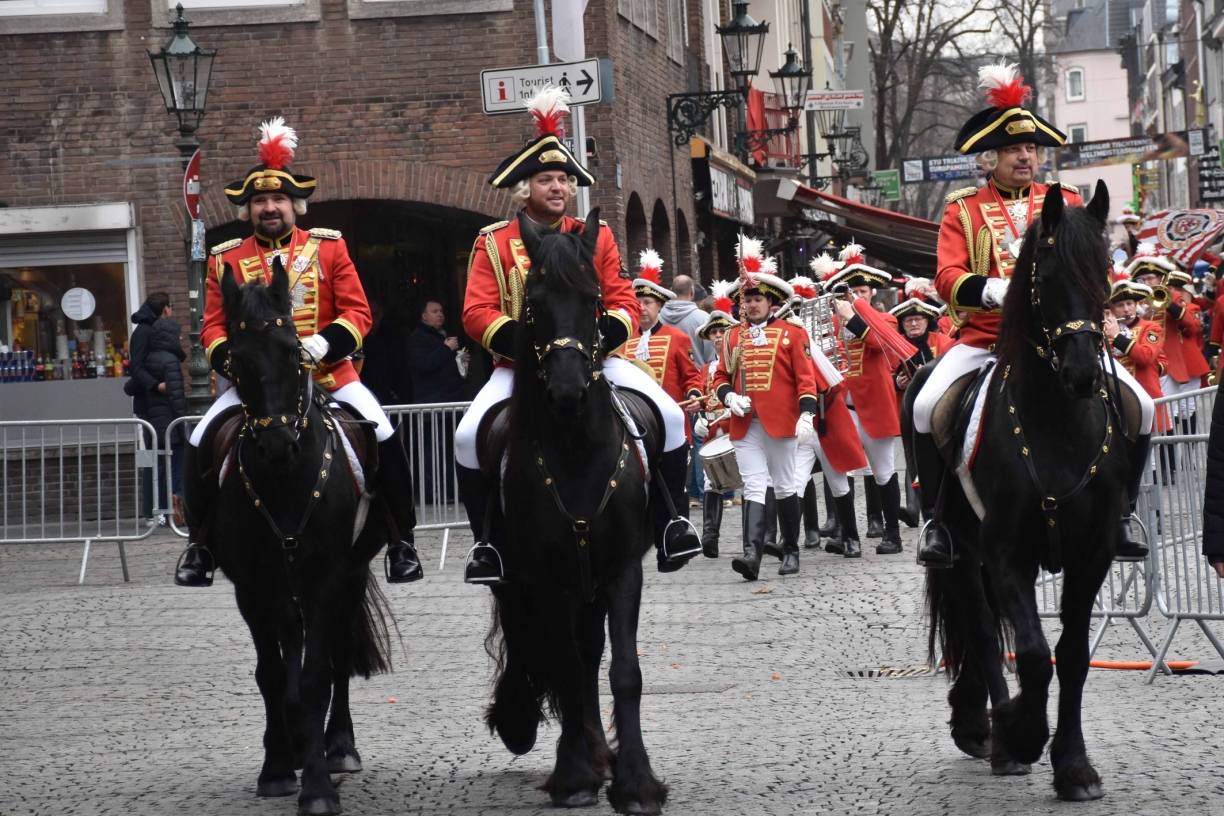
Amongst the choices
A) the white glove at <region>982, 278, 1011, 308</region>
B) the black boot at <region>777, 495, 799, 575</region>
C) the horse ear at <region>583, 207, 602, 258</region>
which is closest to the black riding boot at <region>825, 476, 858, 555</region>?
the black boot at <region>777, 495, 799, 575</region>

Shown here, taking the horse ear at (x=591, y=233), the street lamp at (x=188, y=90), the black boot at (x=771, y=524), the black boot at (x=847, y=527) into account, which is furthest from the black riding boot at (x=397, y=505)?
the street lamp at (x=188, y=90)

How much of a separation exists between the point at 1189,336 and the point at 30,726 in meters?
15.1

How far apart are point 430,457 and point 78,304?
292 inches

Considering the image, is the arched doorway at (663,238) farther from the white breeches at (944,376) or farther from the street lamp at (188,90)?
the white breeches at (944,376)

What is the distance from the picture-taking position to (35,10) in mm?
21438

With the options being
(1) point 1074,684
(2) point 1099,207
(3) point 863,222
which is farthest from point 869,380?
(3) point 863,222

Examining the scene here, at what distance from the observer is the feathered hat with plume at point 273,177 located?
8.45 metres

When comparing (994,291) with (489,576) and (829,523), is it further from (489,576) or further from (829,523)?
(829,523)

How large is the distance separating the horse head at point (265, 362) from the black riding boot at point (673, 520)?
4.62 feet

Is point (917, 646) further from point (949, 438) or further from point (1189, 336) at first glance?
point (1189, 336)

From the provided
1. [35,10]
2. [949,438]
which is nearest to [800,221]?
[35,10]

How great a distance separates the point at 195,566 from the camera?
27.2ft

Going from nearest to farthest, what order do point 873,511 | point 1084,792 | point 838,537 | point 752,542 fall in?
point 1084,792
point 752,542
point 838,537
point 873,511

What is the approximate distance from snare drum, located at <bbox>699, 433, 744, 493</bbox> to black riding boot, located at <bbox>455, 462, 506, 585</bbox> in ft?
23.4
